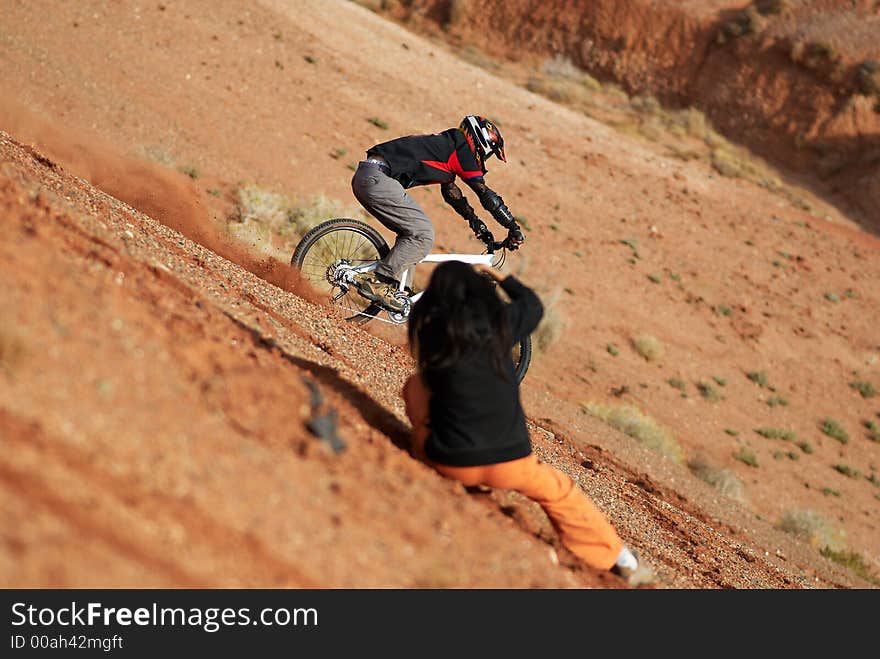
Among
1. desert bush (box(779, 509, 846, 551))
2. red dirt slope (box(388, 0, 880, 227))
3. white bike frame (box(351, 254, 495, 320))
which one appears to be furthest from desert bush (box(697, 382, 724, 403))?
red dirt slope (box(388, 0, 880, 227))

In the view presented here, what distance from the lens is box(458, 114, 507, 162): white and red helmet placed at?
252 inches

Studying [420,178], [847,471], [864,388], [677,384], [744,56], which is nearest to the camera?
[420,178]

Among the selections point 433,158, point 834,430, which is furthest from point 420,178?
point 834,430

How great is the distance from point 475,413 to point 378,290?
11.3 feet

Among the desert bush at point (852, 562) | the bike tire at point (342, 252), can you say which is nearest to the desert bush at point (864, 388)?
the desert bush at point (852, 562)

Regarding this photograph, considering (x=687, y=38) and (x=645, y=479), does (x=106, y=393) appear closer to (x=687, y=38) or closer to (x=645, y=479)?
(x=645, y=479)

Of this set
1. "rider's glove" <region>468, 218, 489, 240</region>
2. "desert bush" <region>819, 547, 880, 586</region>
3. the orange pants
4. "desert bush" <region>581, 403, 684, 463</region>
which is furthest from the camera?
"desert bush" <region>581, 403, 684, 463</region>

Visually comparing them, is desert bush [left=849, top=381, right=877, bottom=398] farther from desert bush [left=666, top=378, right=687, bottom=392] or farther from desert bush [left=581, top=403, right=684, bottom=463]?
desert bush [left=581, top=403, right=684, bottom=463]

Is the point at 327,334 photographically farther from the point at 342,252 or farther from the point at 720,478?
the point at 720,478

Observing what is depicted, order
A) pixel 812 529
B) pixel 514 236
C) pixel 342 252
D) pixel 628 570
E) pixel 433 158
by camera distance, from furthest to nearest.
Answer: pixel 812 529 → pixel 342 252 → pixel 514 236 → pixel 433 158 → pixel 628 570

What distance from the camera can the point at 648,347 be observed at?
1453 centimetres

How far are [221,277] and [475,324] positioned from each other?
3.51 metres

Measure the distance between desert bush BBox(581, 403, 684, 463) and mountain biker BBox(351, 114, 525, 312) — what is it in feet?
15.7

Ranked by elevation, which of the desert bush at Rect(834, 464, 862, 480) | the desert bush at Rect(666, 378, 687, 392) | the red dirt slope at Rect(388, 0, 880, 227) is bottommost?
the desert bush at Rect(834, 464, 862, 480)
